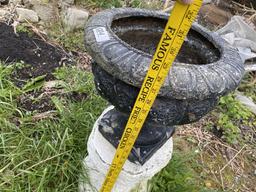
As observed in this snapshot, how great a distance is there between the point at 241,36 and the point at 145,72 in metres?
2.61

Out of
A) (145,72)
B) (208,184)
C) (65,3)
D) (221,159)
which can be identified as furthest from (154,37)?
(65,3)

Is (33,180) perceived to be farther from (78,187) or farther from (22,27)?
(22,27)

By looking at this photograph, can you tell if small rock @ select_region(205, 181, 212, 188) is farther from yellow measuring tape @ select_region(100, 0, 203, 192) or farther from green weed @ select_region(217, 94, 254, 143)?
yellow measuring tape @ select_region(100, 0, 203, 192)

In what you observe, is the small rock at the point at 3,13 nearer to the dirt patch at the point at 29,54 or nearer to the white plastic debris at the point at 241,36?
the dirt patch at the point at 29,54

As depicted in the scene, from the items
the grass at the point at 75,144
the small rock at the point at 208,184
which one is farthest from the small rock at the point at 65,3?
the small rock at the point at 208,184

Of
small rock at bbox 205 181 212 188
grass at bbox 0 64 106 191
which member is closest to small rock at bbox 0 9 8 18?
grass at bbox 0 64 106 191

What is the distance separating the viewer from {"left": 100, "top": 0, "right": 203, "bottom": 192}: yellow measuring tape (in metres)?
1.20

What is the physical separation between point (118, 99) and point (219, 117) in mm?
1604

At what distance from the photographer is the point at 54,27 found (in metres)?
3.28

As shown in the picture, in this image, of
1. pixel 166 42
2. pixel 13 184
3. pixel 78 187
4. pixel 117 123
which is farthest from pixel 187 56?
pixel 13 184

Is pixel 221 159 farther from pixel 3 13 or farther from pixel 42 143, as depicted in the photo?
pixel 3 13

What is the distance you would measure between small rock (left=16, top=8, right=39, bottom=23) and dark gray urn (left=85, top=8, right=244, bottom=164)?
4.94ft

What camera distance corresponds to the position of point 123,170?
1.84 metres

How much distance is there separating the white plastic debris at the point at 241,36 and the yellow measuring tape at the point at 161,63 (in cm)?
223
